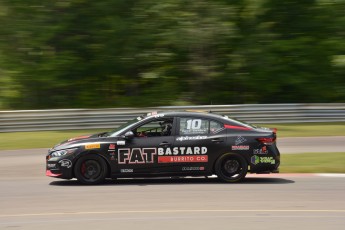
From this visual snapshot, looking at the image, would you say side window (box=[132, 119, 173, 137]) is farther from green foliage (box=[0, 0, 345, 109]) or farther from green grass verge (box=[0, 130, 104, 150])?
green foliage (box=[0, 0, 345, 109])

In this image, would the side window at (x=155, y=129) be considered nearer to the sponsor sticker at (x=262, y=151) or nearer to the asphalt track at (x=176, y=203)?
the asphalt track at (x=176, y=203)

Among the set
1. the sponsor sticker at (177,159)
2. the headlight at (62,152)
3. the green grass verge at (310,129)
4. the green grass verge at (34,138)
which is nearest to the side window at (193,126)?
the sponsor sticker at (177,159)

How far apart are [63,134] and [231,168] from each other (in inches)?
383

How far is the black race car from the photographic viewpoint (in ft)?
39.7

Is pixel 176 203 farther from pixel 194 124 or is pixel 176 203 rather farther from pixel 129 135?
pixel 194 124

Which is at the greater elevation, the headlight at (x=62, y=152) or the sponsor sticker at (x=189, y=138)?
the sponsor sticker at (x=189, y=138)

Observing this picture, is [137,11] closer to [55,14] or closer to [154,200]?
[55,14]

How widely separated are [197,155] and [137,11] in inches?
592

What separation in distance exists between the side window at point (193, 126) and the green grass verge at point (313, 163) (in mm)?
2546

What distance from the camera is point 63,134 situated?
2081cm

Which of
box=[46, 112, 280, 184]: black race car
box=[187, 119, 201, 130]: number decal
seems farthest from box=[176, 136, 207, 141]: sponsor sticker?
box=[187, 119, 201, 130]: number decal

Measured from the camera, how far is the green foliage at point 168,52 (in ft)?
83.1

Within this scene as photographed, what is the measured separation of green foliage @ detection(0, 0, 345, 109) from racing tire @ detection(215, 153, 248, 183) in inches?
537

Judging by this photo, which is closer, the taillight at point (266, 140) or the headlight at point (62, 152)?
the headlight at point (62, 152)
